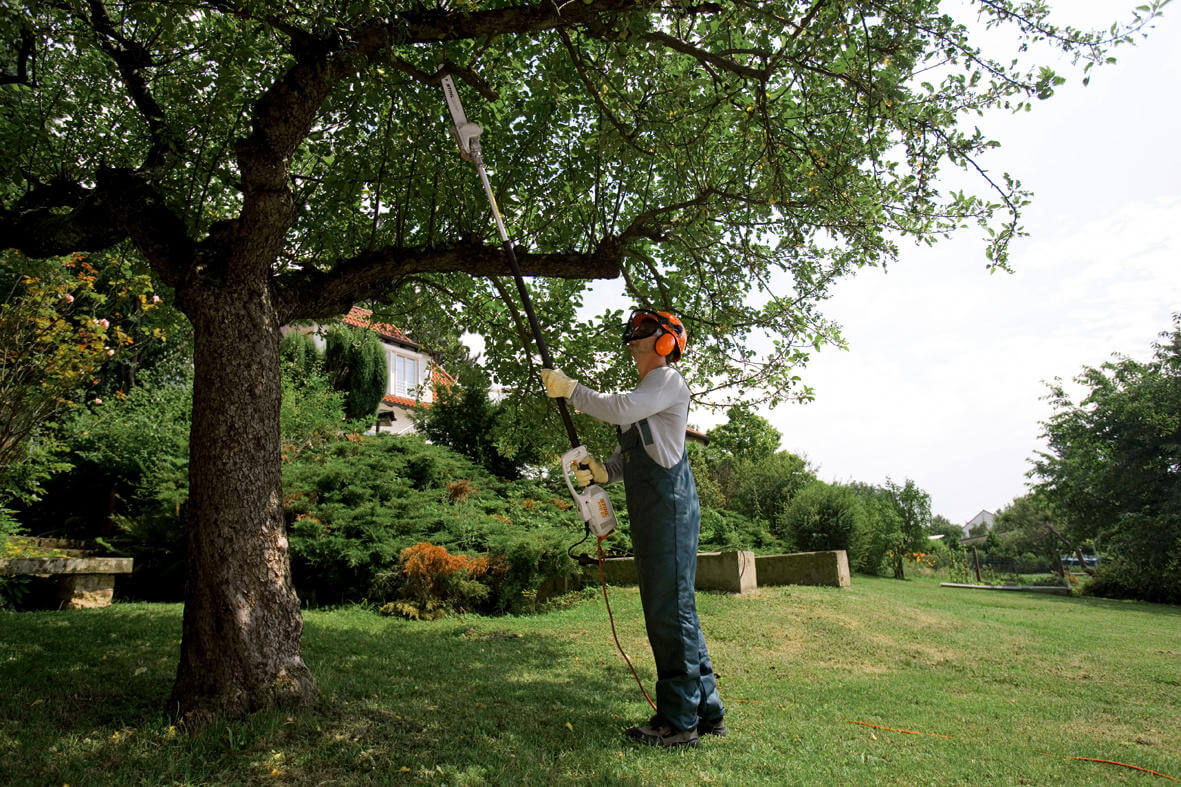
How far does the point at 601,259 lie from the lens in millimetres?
5691

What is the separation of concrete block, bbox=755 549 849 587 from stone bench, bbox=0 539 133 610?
8.95 meters

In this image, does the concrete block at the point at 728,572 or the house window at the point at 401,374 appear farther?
the house window at the point at 401,374

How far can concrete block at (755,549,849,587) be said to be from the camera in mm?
10711

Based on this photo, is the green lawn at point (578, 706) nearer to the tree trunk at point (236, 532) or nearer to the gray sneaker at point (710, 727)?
the gray sneaker at point (710, 727)

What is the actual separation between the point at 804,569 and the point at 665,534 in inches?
320

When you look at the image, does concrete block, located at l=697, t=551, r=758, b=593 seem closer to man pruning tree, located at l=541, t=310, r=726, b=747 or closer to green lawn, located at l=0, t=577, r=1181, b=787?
green lawn, located at l=0, t=577, r=1181, b=787

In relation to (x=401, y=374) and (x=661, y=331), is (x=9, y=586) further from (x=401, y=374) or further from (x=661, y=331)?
(x=401, y=374)

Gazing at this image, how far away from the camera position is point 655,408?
12.2 feet

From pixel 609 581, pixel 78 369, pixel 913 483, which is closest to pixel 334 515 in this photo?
pixel 78 369

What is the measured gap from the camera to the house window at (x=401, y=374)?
24.8 m

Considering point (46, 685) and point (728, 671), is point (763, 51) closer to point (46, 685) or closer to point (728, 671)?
point (728, 671)

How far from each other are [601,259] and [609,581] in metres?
6.35

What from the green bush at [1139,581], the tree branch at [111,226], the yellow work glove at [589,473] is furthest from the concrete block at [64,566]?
the green bush at [1139,581]

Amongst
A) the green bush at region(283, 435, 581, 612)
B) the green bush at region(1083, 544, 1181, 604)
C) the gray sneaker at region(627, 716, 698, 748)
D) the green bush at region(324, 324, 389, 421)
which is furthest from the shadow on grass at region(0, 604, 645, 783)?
the green bush at region(1083, 544, 1181, 604)
